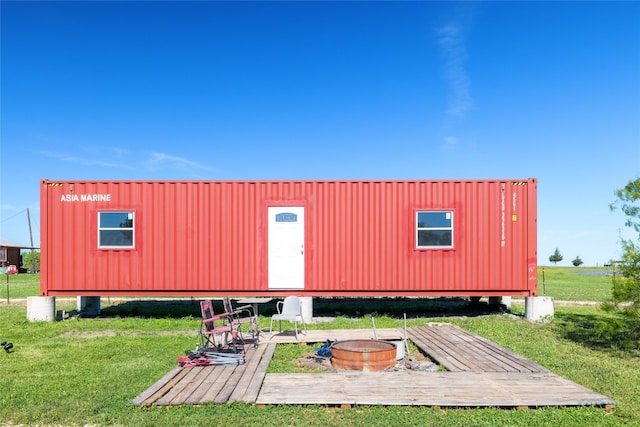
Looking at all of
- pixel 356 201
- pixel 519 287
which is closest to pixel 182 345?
pixel 356 201

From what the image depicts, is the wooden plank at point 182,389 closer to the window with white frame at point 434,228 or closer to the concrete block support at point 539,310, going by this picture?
the window with white frame at point 434,228

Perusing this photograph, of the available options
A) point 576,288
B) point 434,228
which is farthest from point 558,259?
point 434,228

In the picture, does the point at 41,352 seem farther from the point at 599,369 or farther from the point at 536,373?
the point at 599,369

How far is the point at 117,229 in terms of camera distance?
1098 centimetres

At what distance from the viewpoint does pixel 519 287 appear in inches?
425

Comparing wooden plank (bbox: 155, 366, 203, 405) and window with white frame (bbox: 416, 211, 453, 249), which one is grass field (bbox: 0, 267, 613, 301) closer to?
window with white frame (bbox: 416, 211, 453, 249)

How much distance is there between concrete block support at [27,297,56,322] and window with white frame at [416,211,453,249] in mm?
8912

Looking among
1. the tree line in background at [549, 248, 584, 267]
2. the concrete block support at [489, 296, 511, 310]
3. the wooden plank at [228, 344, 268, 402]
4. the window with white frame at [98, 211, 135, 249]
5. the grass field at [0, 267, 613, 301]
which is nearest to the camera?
the wooden plank at [228, 344, 268, 402]

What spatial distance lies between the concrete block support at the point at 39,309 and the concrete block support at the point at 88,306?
1.14 m

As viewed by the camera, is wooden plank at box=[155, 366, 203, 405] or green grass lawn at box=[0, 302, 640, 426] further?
wooden plank at box=[155, 366, 203, 405]

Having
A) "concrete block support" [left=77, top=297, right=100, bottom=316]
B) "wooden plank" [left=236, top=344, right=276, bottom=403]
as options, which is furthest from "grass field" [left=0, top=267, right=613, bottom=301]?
"wooden plank" [left=236, top=344, right=276, bottom=403]

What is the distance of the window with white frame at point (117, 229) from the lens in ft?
36.0

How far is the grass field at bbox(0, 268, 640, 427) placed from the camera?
4430mm

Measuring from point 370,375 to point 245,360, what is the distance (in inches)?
73.3
